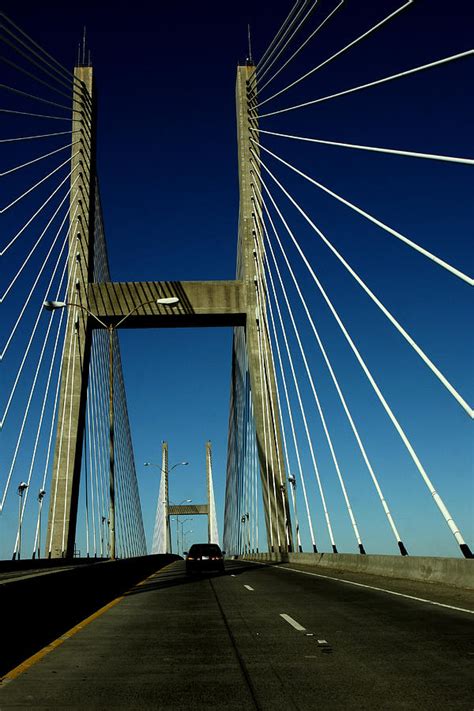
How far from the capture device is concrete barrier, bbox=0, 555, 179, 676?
24.9ft

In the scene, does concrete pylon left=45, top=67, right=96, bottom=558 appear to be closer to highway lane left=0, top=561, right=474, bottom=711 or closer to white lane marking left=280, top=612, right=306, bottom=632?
highway lane left=0, top=561, right=474, bottom=711

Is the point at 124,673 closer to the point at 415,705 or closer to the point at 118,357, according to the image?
the point at 415,705

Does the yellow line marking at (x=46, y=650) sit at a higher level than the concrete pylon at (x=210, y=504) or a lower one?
lower

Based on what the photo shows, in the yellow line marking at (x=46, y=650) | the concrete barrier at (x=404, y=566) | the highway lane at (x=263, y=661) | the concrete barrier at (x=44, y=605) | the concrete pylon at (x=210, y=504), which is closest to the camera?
the highway lane at (x=263, y=661)

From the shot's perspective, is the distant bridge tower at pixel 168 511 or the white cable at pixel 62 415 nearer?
→ the white cable at pixel 62 415

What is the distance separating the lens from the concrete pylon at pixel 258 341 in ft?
101

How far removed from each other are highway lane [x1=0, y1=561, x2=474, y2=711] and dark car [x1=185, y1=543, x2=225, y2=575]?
13.8m

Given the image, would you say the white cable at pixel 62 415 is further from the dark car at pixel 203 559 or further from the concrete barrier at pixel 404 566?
the concrete barrier at pixel 404 566

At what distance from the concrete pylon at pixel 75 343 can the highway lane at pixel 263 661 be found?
1877cm

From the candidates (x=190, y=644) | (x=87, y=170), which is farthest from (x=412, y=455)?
(x=87, y=170)

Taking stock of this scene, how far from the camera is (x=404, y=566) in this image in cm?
1795

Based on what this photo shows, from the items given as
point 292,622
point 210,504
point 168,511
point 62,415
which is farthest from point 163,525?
point 292,622

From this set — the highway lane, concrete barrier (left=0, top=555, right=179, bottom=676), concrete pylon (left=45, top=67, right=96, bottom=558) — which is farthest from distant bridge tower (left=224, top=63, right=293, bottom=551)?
the highway lane

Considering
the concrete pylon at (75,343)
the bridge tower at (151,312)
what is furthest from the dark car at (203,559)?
the concrete pylon at (75,343)
